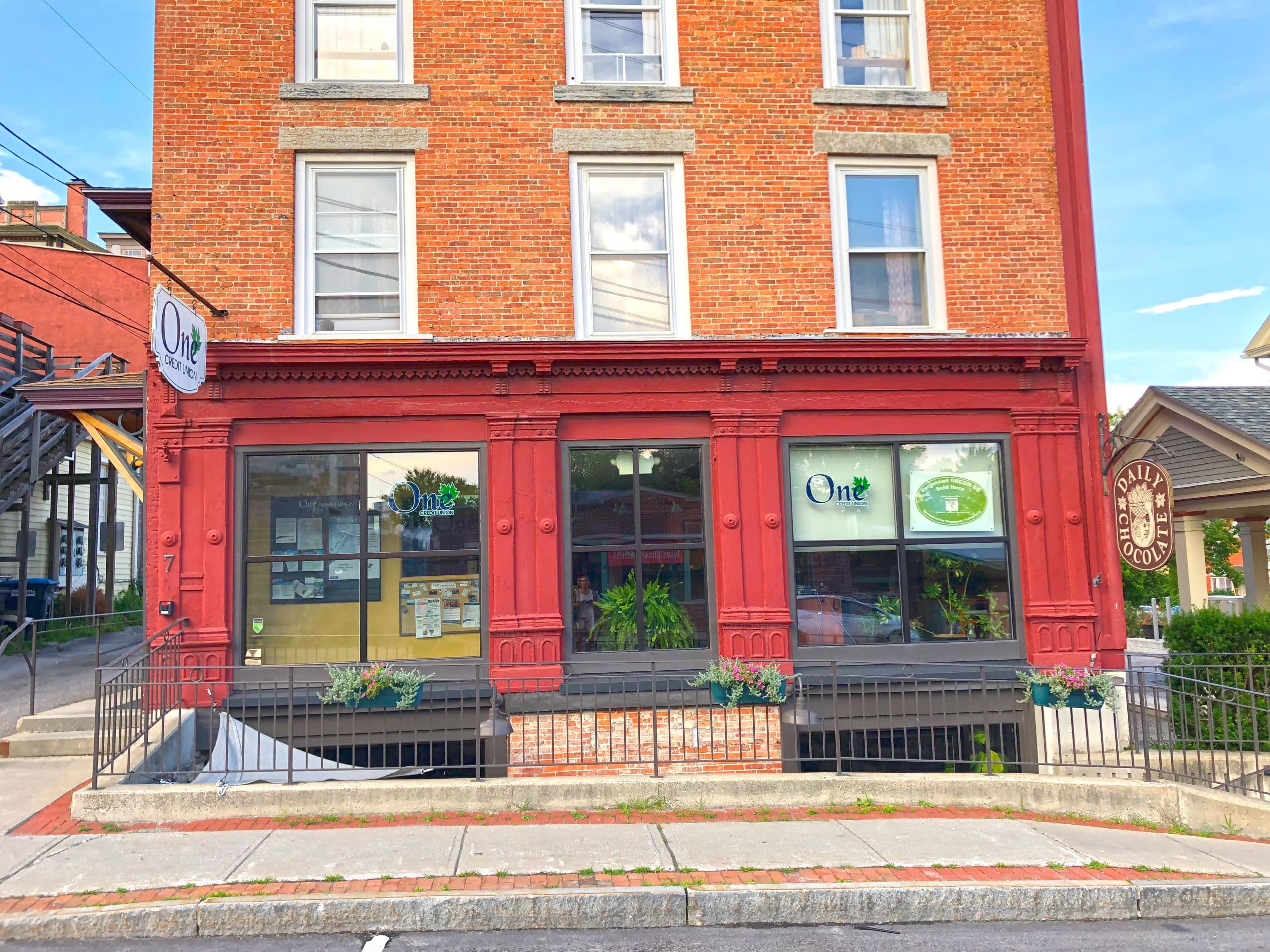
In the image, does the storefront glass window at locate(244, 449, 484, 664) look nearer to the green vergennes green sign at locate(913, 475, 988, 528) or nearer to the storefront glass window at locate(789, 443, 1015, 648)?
the storefront glass window at locate(789, 443, 1015, 648)

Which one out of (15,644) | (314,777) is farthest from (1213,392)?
(15,644)

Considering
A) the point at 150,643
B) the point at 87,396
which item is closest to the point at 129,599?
the point at 87,396

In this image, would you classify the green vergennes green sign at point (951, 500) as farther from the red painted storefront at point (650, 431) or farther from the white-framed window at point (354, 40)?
the white-framed window at point (354, 40)

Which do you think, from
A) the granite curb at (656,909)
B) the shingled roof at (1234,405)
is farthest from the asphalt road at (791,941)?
the shingled roof at (1234,405)

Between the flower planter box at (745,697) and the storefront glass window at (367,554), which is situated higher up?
the storefront glass window at (367,554)

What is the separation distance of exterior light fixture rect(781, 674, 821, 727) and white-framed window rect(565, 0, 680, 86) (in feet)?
23.0

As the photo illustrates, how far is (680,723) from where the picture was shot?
402 inches

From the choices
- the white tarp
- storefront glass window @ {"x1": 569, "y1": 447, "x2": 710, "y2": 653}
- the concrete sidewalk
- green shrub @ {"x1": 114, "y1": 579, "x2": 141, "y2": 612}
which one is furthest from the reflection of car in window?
green shrub @ {"x1": 114, "y1": 579, "x2": 141, "y2": 612}

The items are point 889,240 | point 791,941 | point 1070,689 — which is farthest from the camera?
point 889,240

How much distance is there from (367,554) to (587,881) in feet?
16.9

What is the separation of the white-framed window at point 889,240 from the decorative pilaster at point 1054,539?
1762 mm

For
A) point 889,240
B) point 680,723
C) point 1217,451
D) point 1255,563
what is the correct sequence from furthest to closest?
1. point 1255,563
2. point 1217,451
3. point 889,240
4. point 680,723

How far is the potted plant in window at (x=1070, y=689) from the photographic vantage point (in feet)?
30.4

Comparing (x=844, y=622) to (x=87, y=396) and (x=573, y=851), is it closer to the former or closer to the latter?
(x=573, y=851)
